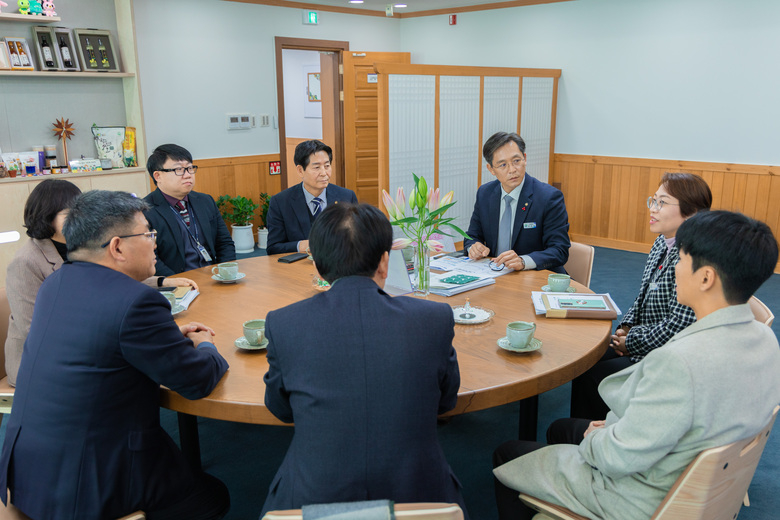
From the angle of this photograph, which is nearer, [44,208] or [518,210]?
[44,208]

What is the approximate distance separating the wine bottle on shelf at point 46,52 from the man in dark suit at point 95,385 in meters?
4.13

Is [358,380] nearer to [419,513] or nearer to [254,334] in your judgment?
[419,513]

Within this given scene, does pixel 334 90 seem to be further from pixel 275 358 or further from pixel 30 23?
pixel 275 358

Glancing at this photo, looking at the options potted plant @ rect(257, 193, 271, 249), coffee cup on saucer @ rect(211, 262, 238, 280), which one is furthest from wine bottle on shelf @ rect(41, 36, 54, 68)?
coffee cup on saucer @ rect(211, 262, 238, 280)

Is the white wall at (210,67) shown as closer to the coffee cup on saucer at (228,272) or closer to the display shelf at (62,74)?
the display shelf at (62,74)

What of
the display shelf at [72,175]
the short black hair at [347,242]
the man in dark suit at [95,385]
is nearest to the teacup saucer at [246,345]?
the man in dark suit at [95,385]

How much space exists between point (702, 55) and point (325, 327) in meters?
5.76

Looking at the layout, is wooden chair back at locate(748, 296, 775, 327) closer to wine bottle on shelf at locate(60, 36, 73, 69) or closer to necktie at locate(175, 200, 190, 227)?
necktie at locate(175, 200, 190, 227)

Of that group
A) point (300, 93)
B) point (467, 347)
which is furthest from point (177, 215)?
point (300, 93)

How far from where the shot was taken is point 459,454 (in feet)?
8.86

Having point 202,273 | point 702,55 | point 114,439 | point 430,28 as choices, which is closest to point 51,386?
point 114,439

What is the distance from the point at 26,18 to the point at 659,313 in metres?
4.99

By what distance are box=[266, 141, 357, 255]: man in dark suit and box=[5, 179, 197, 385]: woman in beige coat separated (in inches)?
47.3

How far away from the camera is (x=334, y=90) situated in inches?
297
